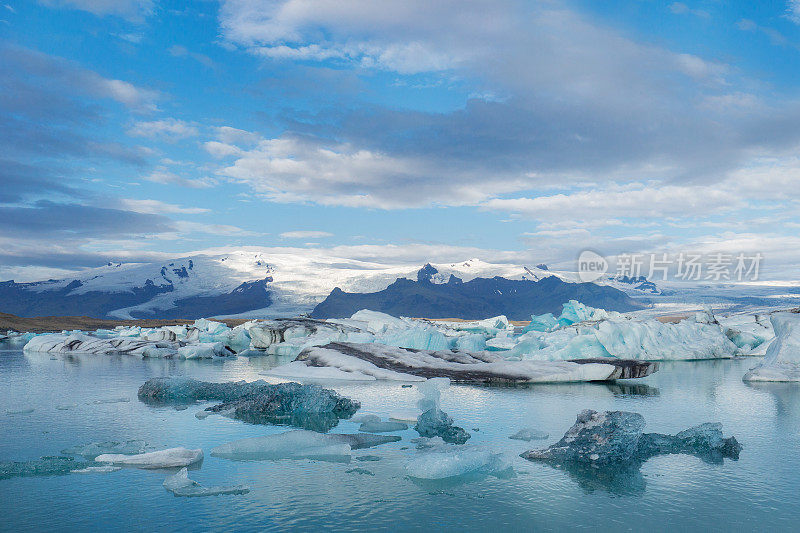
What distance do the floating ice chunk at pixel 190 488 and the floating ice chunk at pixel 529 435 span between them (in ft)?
11.2

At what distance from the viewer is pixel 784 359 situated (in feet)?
45.1

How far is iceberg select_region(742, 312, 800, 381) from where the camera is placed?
13.4 m

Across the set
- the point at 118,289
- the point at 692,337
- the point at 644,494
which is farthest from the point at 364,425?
the point at 118,289

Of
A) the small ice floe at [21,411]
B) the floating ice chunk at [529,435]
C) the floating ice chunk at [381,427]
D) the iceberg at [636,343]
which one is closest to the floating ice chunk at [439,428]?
the floating ice chunk at [381,427]

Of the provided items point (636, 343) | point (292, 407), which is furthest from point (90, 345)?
point (636, 343)

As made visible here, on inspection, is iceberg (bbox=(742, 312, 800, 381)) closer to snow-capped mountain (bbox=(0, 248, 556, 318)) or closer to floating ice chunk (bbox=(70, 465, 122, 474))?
floating ice chunk (bbox=(70, 465, 122, 474))

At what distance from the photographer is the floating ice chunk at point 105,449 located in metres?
5.95

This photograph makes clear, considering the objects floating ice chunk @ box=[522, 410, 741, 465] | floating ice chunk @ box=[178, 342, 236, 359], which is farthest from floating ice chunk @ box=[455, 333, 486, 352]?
floating ice chunk @ box=[522, 410, 741, 465]

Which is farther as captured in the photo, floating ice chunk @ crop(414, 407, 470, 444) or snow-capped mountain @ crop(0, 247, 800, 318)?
snow-capped mountain @ crop(0, 247, 800, 318)

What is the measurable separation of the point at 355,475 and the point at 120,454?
2563 mm

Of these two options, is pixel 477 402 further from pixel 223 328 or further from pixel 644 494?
pixel 223 328

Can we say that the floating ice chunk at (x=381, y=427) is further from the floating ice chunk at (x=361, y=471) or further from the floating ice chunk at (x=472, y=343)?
the floating ice chunk at (x=472, y=343)

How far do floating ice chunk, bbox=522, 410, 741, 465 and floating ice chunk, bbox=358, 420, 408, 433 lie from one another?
81.6 inches

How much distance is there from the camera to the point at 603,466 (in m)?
5.54
